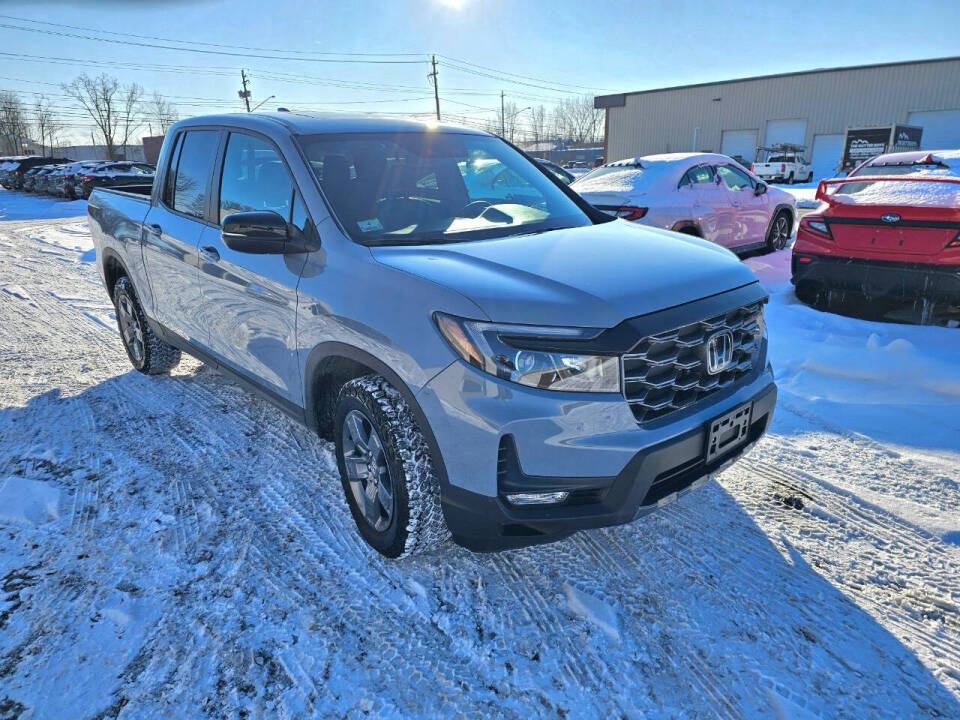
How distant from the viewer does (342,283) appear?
256 centimetres

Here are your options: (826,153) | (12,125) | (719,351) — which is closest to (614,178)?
(719,351)

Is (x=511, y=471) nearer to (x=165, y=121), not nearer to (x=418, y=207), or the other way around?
(x=418, y=207)

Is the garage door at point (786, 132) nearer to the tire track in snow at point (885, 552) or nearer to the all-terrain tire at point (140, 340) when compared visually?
the tire track in snow at point (885, 552)

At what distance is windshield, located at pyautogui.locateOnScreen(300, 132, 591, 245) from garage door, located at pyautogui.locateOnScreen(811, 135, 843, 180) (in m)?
41.4

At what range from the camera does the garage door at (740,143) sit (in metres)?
42.2

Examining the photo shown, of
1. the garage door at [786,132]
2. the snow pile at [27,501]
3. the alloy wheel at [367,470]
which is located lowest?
the snow pile at [27,501]

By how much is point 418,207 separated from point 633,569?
195cm

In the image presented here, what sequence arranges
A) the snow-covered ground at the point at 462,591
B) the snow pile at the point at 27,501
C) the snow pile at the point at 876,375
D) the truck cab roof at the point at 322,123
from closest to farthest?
the snow-covered ground at the point at 462,591
the snow pile at the point at 27,501
the truck cab roof at the point at 322,123
the snow pile at the point at 876,375

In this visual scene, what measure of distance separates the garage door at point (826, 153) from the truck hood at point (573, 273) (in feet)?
137

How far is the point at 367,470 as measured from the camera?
2.73m

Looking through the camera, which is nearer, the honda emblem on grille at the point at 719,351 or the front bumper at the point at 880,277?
the honda emblem on grille at the point at 719,351

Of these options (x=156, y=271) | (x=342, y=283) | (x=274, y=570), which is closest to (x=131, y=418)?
(x=156, y=271)

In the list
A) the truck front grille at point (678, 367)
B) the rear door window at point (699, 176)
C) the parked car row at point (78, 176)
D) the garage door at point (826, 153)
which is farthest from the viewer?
the garage door at point (826, 153)

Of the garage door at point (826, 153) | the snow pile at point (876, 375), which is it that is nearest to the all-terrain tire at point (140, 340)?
the snow pile at point (876, 375)
